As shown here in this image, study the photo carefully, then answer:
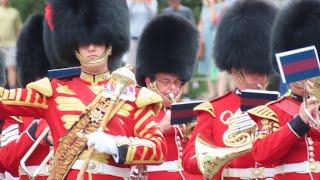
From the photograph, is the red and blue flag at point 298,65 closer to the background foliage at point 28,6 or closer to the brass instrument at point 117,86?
the brass instrument at point 117,86

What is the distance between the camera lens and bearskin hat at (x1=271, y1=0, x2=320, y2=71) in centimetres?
781

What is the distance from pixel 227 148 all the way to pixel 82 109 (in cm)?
91

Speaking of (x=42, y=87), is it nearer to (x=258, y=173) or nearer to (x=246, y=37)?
(x=258, y=173)

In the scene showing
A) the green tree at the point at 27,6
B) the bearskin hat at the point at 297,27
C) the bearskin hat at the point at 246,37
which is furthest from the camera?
the green tree at the point at 27,6

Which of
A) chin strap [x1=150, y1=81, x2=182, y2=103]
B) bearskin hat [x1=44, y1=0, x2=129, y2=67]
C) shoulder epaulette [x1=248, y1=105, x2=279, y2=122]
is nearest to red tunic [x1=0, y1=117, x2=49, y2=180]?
chin strap [x1=150, y1=81, x2=182, y2=103]

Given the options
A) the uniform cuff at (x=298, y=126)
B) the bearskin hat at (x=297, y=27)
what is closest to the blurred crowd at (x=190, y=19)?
the bearskin hat at (x=297, y=27)

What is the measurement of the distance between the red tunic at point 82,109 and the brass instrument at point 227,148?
434 millimetres

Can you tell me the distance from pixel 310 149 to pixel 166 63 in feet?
8.35

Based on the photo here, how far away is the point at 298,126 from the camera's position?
284 inches

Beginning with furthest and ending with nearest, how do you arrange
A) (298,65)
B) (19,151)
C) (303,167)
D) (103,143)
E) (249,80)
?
(19,151), (249,80), (303,167), (103,143), (298,65)

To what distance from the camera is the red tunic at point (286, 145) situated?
7277mm

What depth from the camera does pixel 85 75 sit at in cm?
774

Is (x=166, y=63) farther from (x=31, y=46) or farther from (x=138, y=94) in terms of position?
(x=138, y=94)

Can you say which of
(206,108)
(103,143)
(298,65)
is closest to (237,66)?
(206,108)
